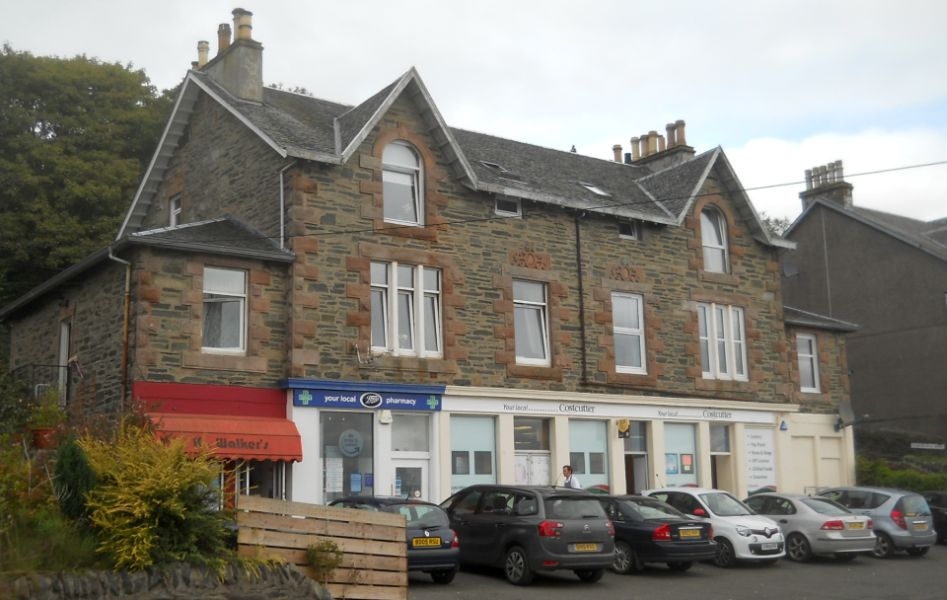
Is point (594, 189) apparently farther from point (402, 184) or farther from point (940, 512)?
point (940, 512)

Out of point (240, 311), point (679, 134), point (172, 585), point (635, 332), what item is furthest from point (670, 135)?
point (172, 585)

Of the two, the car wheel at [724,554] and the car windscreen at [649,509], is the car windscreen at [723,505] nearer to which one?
the car wheel at [724,554]

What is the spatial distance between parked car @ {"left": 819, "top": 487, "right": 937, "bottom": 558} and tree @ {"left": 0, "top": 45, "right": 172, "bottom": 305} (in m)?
23.4

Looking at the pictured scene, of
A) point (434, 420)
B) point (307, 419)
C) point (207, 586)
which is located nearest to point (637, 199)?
point (434, 420)

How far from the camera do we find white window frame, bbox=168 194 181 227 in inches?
1103

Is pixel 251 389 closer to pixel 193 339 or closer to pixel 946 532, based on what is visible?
pixel 193 339

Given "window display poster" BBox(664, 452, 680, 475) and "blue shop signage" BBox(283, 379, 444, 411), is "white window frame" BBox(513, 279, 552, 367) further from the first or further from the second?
"window display poster" BBox(664, 452, 680, 475)

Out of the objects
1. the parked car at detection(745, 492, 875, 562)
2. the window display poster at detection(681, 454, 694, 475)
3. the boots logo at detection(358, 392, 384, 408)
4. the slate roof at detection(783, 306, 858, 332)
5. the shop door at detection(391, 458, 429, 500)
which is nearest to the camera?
the parked car at detection(745, 492, 875, 562)

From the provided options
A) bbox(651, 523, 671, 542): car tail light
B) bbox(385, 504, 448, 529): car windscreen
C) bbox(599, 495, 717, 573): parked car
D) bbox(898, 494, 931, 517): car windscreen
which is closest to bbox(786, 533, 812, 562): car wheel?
bbox(898, 494, 931, 517): car windscreen

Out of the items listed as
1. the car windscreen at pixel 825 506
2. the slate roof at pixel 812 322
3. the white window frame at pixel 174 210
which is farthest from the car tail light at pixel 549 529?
the slate roof at pixel 812 322

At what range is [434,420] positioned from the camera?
80.1 feet

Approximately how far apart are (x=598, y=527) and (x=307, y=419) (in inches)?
273

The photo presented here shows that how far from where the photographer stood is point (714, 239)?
31188mm

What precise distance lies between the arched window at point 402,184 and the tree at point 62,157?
13726mm
